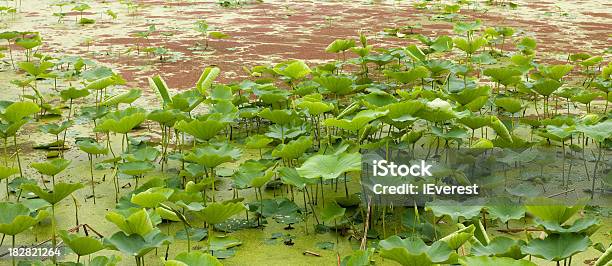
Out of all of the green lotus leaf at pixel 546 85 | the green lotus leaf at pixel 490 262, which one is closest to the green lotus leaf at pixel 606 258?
the green lotus leaf at pixel 490 262

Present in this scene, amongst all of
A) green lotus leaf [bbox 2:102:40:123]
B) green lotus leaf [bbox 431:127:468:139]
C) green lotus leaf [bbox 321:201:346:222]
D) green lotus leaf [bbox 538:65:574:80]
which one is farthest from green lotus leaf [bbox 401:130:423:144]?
green lotus leaf [bbox 2:102:40:123]

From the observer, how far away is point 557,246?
143 centimetres

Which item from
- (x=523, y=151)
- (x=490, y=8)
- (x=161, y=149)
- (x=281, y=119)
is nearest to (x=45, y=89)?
(x=161, y=149)

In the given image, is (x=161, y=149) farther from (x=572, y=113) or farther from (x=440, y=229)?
(x=572, y=113)

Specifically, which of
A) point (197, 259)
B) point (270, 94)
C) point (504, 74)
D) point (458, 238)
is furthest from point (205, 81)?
point (458, 238)

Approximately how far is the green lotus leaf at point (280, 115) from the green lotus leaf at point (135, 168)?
413mm

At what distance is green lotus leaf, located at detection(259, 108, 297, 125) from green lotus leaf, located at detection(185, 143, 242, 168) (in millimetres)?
296

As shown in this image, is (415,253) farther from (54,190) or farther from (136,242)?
(54,190)

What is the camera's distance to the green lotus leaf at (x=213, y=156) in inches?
73.8

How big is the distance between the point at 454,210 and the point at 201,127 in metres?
0.81

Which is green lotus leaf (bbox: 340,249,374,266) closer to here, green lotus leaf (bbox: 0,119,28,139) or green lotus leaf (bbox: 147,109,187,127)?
green lotus leaf (bbox: 147,109,187,127)

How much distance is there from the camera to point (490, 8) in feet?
21.5

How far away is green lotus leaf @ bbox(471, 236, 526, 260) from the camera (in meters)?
1.44

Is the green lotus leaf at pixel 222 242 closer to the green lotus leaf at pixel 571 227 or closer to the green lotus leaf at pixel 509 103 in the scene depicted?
the green lotus leaf at pixel 571 227
